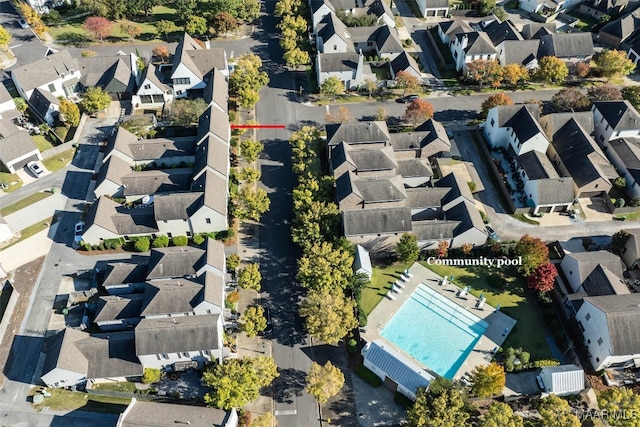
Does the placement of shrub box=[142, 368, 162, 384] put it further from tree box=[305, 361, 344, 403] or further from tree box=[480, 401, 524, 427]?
tree box=[480, 401, 524, 427]

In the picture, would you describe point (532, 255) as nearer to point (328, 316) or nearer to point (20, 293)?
point (328, 316)

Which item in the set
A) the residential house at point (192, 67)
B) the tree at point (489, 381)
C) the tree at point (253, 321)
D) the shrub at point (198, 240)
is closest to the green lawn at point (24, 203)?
the shrub at point (198, 240)

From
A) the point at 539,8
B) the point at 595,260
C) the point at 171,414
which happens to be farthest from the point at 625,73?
the point at 171,414

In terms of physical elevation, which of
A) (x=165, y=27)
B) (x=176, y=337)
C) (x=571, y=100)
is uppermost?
(x=165, y=27)

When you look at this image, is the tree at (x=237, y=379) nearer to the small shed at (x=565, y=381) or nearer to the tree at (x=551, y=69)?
the small shed at (x=565, y=381)

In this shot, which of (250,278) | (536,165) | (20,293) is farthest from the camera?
(536,165)

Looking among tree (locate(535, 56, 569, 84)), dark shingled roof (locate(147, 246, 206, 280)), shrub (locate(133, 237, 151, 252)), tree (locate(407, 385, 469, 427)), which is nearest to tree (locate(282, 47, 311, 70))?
tree (locate(535, 56, 569, 84))

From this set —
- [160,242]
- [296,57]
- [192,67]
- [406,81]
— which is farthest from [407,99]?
[160,242]
